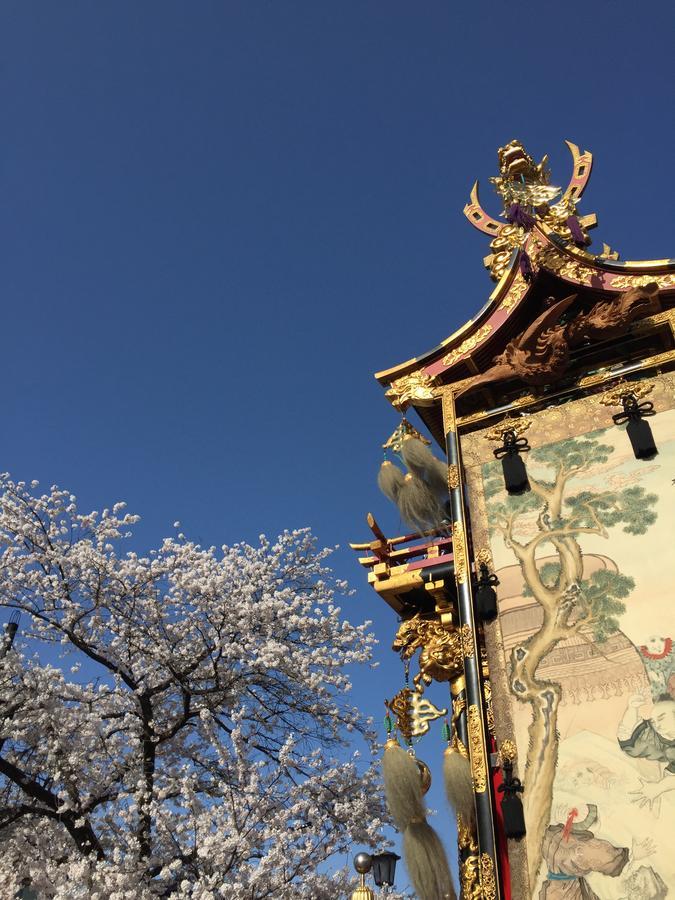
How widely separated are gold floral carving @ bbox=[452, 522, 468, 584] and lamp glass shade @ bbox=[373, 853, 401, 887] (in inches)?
146

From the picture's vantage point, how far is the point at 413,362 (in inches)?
428

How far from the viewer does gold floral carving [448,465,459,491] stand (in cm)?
943

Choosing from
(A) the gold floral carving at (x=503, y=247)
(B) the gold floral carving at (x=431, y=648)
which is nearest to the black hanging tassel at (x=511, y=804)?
(B) the gold floral carving at (x=431, y=648)

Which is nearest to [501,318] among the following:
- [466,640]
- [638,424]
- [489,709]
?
[638,424]

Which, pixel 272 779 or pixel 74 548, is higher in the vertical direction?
pixel 74 548

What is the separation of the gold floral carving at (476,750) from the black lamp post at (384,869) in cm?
230

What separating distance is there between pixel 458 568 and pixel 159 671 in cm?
792

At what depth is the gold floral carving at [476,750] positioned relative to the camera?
7.18m

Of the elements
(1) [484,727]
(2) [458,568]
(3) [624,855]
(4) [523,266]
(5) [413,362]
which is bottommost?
(3) [624,855]

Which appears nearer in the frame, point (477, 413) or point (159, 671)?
point (477, 413)

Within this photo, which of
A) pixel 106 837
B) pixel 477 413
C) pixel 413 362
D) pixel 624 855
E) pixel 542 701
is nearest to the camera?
pixel 624 855

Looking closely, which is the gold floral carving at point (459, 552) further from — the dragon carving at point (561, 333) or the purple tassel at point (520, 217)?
the purple tassel at point (520, 217)

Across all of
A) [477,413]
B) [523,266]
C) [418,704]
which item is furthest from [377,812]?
[523,266]

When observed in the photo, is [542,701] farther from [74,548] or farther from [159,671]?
[74,548]
